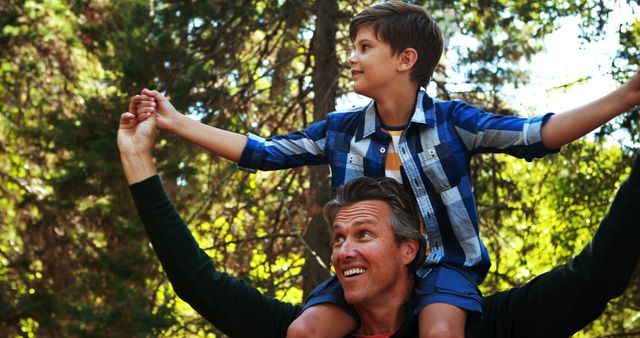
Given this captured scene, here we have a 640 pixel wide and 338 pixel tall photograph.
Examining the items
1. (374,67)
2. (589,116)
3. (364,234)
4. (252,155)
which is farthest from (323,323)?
(589,116)

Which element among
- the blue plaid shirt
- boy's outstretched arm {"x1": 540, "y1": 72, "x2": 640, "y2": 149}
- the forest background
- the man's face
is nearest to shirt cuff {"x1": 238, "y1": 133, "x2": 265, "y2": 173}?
the blue plaid shirt

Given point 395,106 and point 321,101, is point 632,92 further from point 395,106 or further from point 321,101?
point 321,101

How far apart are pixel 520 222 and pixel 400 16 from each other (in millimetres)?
6710

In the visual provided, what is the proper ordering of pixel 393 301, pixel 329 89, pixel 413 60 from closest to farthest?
1. pixel 393 301
2. pixel 413 60
3. pixel 329 89

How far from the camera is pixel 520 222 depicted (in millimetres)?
10195

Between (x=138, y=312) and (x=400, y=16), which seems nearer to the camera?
(x=400, y=16)

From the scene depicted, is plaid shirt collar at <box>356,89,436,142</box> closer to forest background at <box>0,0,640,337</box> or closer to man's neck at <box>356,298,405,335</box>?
man's neck at <box>356,298,405,335</box>

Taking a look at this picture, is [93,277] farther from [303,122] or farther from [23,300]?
[303,122]

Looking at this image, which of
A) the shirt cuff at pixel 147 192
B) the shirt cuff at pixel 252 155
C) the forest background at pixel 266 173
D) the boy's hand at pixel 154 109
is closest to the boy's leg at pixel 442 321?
the shirt cuff at pixel 252 155

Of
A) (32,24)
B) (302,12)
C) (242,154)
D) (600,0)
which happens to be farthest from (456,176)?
(32,24)

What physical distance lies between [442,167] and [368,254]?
0.39 metres

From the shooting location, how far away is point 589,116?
122 inches

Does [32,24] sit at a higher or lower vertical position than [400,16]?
higher

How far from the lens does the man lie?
304 centimetres
